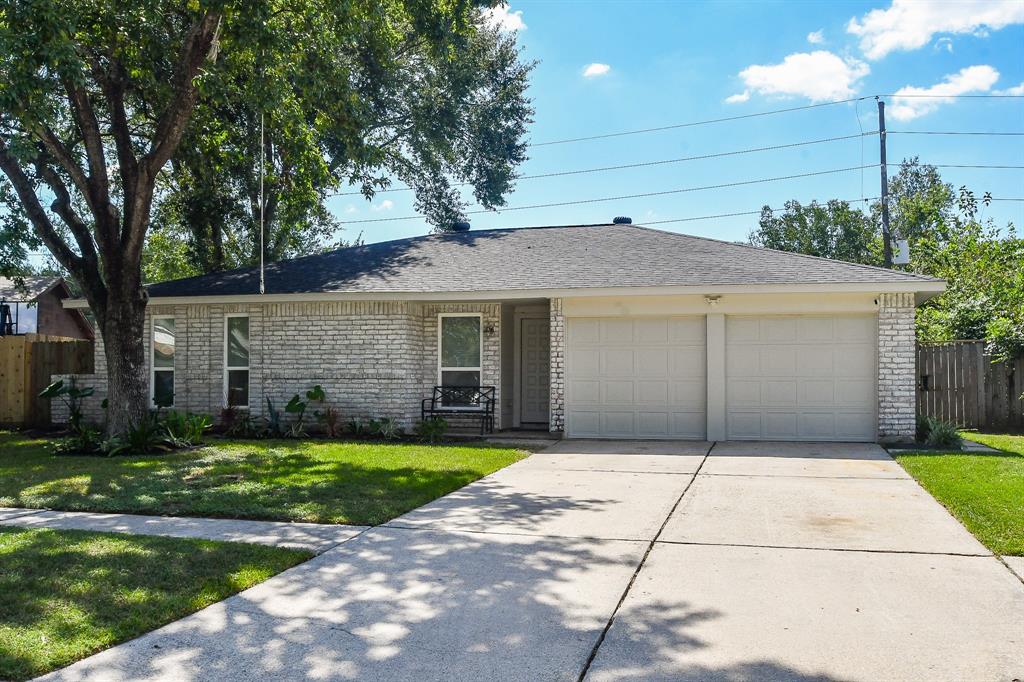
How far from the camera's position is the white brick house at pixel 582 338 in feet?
43.9

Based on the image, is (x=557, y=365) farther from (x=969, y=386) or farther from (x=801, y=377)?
(x=969, y=386)

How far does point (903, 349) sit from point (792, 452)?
2669mm

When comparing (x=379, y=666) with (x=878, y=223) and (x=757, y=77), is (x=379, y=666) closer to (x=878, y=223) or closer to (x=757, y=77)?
(x=757, y=77)

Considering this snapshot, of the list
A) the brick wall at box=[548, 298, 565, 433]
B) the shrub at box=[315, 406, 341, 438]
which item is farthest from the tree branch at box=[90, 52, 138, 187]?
the brick wall at box=[548, 298, 565, 433]

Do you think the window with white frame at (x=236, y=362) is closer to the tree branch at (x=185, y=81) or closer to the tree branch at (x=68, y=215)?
the tree branch at (x=68, y=215)

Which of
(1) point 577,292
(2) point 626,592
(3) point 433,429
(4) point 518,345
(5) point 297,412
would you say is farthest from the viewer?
(4) point 518,345

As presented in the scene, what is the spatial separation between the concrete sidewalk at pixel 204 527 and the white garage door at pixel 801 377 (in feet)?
28.3

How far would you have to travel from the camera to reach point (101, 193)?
→ 43.4 ft

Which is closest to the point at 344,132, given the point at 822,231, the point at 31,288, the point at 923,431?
the point at 923,431

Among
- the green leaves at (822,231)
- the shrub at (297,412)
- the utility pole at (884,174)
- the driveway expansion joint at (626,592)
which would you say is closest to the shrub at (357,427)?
the shrub at (297,412)

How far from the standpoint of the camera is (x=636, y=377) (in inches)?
567

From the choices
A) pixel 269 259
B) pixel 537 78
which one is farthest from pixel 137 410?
pixel 537 78

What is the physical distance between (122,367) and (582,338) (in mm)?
7655

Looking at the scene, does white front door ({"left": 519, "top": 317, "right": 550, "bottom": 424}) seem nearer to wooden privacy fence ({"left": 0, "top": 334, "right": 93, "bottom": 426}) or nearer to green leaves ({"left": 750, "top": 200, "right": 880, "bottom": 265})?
wooden privacy fence ({"left": 0, "top": 334, "right": 93, "bottom": 426})
